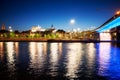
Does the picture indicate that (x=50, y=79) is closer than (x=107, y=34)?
Yes

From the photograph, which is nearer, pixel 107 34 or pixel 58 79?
pixel 58 79

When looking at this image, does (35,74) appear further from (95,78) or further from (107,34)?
(107,34)

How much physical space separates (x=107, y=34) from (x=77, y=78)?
83.6 meters

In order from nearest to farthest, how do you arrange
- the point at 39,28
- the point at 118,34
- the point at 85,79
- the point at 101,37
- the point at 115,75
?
the point at 85,79 → the point at 115,75 → the point at 118,34 → the point at 101,37 → the point at 39,28

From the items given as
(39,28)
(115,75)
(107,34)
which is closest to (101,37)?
(107,34)

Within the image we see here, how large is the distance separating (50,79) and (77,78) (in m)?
1.31

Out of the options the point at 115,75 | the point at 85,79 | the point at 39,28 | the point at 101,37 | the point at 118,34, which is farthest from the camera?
the point at 39,28

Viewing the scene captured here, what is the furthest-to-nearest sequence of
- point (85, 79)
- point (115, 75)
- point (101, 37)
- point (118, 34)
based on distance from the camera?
point (101, 37) < point (118, 34) < point (115, 75) < point (85, 79)

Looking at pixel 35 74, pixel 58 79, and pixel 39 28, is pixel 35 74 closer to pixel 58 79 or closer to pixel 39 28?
pixel 58 79

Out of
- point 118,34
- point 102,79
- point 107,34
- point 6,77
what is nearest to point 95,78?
point 102,79

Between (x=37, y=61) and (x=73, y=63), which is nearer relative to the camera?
(x=73, y=63)

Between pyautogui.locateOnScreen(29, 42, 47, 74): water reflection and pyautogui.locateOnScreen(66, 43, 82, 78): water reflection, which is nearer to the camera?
pyautogui.locateOnScreen(66, 43, 82, 78): water reflection

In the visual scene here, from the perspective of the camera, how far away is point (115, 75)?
12.5m

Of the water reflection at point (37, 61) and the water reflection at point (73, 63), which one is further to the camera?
the water reflection at point (37, 61)
